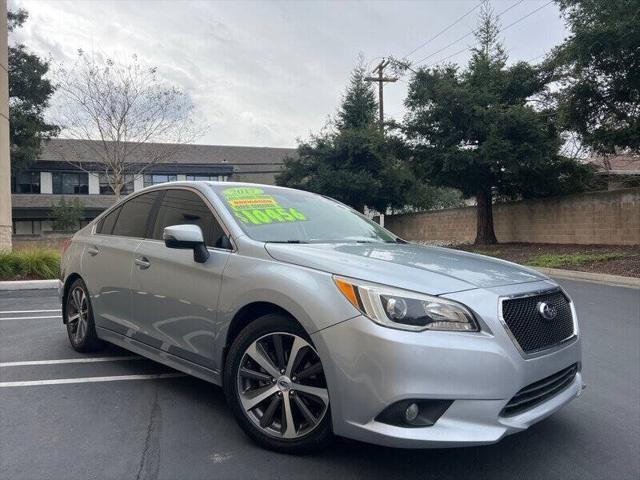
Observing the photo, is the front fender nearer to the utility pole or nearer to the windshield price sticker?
the windshield price sticker

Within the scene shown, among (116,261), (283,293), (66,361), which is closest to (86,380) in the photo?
(66,361)

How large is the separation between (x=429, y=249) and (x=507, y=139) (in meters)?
16.5

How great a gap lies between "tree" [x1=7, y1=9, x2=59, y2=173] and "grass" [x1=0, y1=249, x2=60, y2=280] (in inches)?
773

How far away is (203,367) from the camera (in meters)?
3.53

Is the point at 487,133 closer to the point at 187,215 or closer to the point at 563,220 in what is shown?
the point at 563,220

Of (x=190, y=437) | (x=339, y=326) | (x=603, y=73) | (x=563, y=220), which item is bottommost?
(x=190, y=437)

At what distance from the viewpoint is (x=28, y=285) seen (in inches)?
424

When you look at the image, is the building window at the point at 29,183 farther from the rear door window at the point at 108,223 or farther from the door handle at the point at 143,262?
the door handle at the point at 143,262

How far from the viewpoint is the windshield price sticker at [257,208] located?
12.3ft

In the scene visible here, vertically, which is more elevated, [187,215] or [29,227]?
[29,227]

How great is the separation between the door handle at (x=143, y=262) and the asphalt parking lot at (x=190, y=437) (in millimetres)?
A: 987

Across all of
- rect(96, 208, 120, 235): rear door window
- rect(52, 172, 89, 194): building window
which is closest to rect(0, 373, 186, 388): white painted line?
rect(96, 208, 120, 235): rear door window

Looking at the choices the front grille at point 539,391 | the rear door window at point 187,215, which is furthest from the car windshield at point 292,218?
the front grille at point 539,391

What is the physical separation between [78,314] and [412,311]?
383cm
